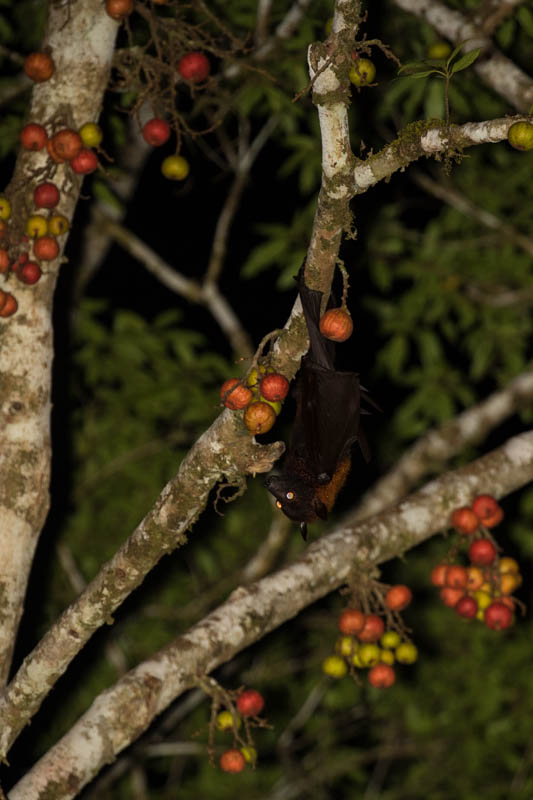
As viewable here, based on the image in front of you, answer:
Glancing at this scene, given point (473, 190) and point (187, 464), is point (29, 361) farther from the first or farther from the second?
point (473, 190)

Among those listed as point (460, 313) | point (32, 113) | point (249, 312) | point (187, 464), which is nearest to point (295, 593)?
point (187, 464)

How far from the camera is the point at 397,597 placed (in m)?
4.56

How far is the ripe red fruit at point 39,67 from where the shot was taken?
4000 mm

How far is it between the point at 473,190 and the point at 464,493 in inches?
152

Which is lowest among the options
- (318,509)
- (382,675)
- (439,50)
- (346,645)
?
(382,675)

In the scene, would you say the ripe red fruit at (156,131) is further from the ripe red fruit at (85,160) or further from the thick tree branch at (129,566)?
the thick tree branch at (129,566)

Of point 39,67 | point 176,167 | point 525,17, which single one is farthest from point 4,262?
point 525,17

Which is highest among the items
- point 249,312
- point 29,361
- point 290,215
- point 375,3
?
point 375,3

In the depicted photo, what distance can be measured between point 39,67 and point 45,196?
58 cm

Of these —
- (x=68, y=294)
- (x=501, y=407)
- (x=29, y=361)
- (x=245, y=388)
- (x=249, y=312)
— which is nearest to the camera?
(x=245, y=388)

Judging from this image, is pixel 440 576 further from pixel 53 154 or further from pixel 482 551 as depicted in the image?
pixel 53 154

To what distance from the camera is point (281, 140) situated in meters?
7.12

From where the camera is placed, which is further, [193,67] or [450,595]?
[450,595]

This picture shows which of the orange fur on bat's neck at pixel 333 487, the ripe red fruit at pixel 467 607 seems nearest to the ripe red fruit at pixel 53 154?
the orange fur on bat's neck at pixel 333 487
